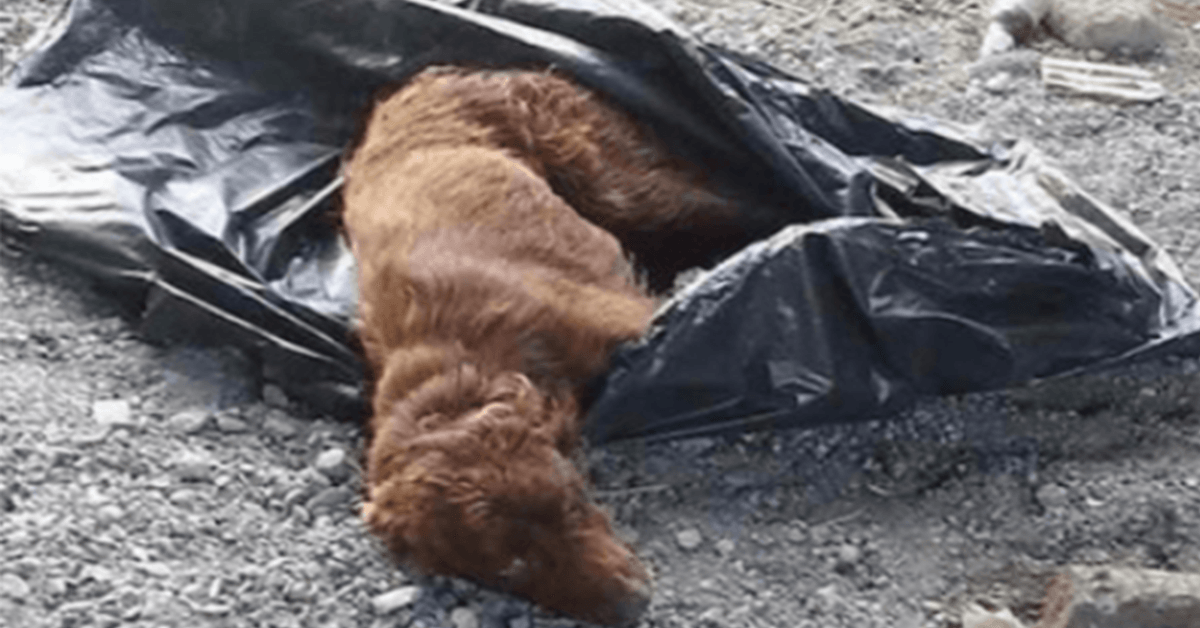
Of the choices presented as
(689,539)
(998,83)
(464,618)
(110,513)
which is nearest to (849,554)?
(689,539)

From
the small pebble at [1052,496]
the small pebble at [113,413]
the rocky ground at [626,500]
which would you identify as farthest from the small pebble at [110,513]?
the small pebble at [1052,496]

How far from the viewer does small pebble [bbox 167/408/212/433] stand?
3.42 meters

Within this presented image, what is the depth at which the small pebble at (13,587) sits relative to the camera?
2.96 metres

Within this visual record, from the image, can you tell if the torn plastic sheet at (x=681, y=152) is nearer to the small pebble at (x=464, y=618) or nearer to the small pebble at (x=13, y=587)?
the small pebble at (x=464, y=618)

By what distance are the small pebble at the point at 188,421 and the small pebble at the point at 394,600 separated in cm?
56

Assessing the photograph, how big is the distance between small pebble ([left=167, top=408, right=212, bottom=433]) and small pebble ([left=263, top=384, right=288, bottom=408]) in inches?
4.8

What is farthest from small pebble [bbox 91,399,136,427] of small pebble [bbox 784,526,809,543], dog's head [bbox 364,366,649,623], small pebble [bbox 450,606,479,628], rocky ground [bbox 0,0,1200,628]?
small pebble [bbox 784,526,809,543]

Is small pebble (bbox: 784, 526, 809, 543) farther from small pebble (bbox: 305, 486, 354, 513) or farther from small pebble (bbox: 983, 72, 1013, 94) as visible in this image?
small pebble (bbox: 983, 72, 1013, 94)

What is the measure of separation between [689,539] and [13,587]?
115 cm

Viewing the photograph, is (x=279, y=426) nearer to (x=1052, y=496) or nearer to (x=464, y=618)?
(x=464, y=618)

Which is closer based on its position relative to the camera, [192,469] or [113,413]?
[192,469]

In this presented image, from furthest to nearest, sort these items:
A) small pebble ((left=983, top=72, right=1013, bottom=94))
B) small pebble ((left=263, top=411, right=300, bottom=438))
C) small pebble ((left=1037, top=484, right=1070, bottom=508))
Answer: small pebble ((left=983, top=72, right=1013, bottom=94)) → small pebble ((left=1037, top=484, right=1070, bottom=508)) → small pebble ((left=263, top=411, right=300, bottom=438))

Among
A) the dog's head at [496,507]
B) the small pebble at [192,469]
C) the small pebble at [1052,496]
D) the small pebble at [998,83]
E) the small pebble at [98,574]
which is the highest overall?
the small pebble at [998,83]

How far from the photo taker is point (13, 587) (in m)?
2.97
